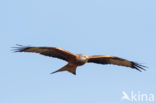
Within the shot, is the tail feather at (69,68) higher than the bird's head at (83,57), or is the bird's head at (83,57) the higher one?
the bird's head at (83,57)

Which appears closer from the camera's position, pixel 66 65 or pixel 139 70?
pixel 66 65

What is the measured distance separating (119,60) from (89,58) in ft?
5.68

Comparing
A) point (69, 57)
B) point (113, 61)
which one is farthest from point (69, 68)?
point (113, 61)

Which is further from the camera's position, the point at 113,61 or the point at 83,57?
the point at 113,61

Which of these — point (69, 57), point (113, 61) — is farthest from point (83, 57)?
point (113, 61)

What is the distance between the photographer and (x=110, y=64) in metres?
18.2

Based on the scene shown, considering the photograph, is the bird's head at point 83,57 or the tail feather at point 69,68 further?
the tail feather at point 69,68

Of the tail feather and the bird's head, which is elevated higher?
the bird's head

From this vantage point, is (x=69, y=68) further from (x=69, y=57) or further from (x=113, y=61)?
(x=113, y=61)

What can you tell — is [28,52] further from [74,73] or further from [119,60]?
[119,60]

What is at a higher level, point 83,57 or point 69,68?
point 83,57

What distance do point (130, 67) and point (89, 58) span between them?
2.38 meters

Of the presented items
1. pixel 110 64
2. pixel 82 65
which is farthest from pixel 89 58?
pixel 110 64

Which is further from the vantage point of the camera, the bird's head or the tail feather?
the tail feather
